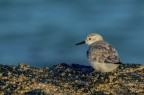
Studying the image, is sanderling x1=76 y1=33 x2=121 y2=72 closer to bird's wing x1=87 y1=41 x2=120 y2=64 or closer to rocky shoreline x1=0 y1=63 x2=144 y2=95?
bird's wing x1=87 y1=41 x2=120 y2=64

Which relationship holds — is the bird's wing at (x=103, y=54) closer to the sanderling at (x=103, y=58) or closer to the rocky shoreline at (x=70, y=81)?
the sanderling at (x=103, y=58)

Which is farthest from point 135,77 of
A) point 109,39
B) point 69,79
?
point 109,39

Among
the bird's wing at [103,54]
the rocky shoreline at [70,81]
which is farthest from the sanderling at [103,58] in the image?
the rocky shoreline at [70,81]

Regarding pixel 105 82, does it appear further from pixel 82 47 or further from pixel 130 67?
pixel 82 47

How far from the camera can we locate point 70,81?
33.8 feet

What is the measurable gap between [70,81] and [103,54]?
910 millimetres

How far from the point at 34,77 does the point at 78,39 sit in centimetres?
1534

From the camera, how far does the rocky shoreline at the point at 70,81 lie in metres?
9.72

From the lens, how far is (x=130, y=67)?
1120 centimetres

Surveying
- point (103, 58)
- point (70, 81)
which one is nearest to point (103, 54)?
point (103, 58)

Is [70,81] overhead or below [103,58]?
below

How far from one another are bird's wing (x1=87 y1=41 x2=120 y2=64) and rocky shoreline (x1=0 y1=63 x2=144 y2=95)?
265 mm

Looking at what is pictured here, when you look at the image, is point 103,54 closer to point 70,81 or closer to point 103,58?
point 103,58

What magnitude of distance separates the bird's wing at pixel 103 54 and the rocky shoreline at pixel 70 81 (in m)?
0.27
